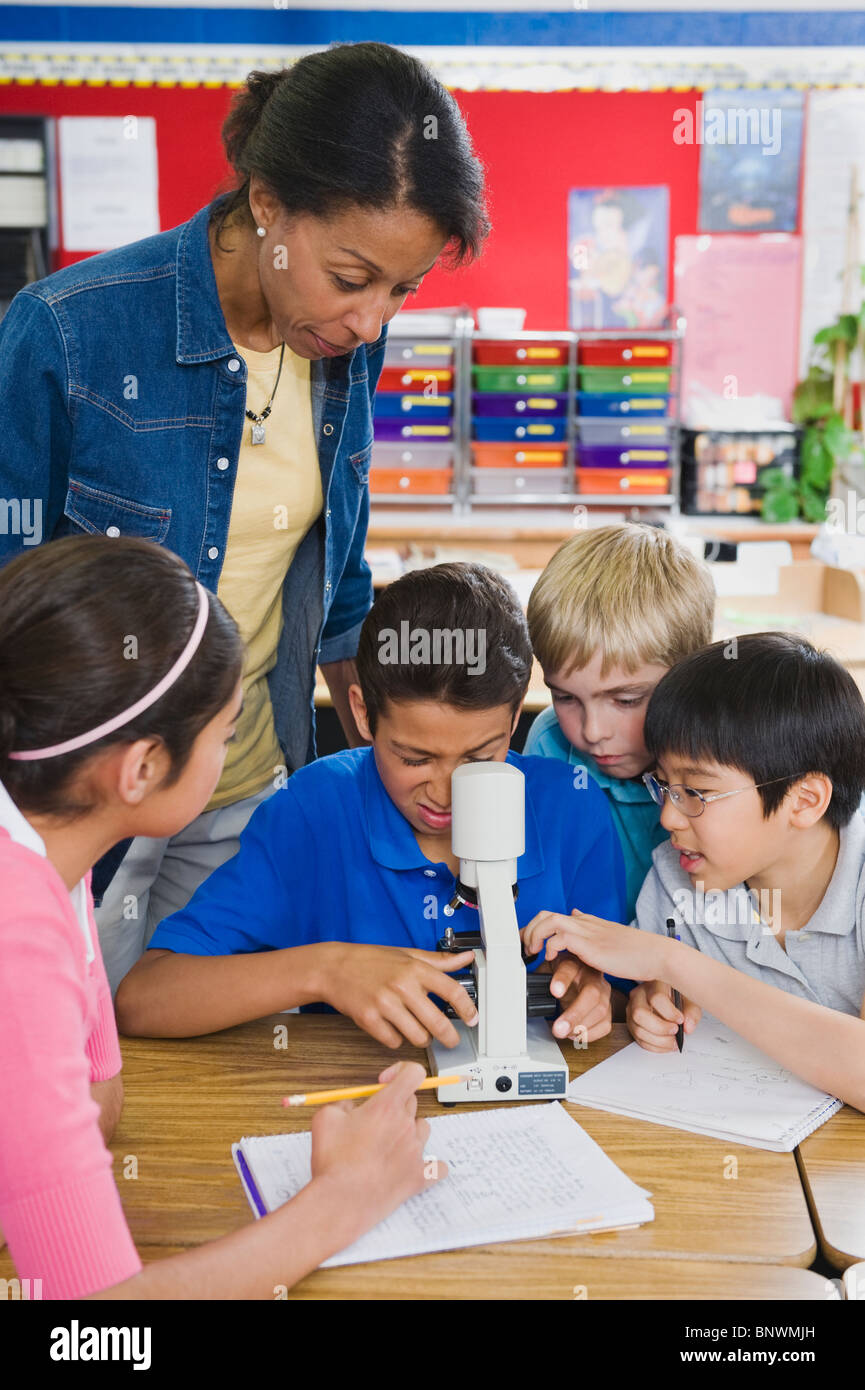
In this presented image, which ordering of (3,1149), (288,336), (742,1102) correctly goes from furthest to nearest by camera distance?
1. (288,336)
2. (742,1102)
3. (3,1149)

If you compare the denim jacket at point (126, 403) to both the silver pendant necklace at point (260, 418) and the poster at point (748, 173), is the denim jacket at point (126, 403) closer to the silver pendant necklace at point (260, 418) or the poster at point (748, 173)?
the silver pendant necklace at point (260, 418)

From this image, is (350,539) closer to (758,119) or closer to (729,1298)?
(729,1298)

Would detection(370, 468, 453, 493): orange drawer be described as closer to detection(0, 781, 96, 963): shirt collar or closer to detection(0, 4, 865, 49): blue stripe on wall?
detection(0, 4, 865, 49): blue stripe on wall

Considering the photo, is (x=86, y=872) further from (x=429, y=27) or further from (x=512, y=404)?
(x=429, y=27)

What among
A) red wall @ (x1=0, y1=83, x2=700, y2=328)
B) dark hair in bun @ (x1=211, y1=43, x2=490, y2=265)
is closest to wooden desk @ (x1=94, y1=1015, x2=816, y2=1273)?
dark hair in bun @ (x1=211, y1=43, x2=490, y2=265)

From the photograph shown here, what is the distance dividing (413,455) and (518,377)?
455 millimetres

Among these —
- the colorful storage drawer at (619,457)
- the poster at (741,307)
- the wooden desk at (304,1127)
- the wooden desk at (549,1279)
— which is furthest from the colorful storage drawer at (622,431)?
the wooden desk at (549,1279)

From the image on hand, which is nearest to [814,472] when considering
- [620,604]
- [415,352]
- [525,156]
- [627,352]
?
[627,352]

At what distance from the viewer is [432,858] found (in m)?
1.56

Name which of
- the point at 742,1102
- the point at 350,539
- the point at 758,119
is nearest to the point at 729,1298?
the point at 742,1102

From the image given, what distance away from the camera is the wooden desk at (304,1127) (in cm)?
102

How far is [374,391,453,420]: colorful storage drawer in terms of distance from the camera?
4.34 m

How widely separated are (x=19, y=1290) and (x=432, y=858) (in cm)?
72

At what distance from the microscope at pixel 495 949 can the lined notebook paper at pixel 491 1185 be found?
31 millimetres
